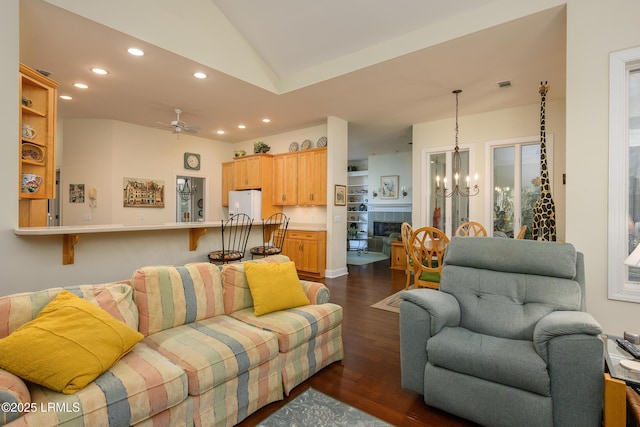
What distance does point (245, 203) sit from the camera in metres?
6.93

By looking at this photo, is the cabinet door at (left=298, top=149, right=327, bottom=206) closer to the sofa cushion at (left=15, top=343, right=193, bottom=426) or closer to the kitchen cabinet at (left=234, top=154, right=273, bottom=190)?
the kitchen cabinet at (left=234, top=154, right=273, bottom=190)

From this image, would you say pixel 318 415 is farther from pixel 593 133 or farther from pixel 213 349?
pixel 593 133

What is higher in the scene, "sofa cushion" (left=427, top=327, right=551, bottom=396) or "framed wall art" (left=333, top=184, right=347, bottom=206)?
"framed wall art" (left=333, top=184, right=347, bottom=206)

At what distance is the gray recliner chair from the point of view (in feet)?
5.29

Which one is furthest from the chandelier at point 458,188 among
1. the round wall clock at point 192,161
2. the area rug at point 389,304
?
the round wall clock at point 192,161

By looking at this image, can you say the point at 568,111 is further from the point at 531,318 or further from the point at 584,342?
the point at 584,342

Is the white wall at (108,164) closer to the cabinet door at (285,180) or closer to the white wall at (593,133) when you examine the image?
the cabinet door at (285,180)

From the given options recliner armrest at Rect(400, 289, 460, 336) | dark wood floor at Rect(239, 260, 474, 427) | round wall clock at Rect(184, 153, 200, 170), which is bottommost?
dark wood floor at Rect(239, 260, 474, 427)

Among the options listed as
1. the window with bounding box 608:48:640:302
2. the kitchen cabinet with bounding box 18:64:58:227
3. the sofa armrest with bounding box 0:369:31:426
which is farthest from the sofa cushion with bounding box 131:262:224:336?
the window with bounding box 608:48:640:302

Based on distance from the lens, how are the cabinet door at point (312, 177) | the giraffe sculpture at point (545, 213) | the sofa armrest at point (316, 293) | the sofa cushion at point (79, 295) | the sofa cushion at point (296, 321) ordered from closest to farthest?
the sofa cushion at point (79, 295) < the sofa cushion at point (296, 321) < the sofa armrest at point (316, 293) < the giraffe sculpture at point (545, 213) < the cabinet door at point (312, 177)

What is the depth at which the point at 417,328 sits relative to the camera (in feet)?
6.67

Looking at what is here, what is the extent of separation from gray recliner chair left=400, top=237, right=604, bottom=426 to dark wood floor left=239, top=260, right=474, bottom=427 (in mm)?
129

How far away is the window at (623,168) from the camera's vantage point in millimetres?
2510

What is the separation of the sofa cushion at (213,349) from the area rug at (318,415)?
325 mm
